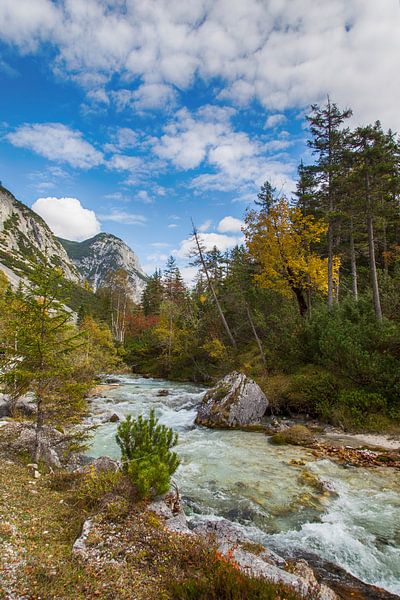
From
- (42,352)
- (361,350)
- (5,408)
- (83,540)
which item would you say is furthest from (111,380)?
(83,540)

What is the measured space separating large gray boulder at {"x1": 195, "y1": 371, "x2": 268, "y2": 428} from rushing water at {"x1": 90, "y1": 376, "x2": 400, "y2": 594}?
5.50 ft

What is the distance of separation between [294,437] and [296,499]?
4.88m

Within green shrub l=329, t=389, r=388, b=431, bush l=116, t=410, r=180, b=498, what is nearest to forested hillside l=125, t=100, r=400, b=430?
green shrub l=329, t=389, r=388, b=431

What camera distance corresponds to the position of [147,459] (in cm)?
636

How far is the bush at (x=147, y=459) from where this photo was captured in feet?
19.4

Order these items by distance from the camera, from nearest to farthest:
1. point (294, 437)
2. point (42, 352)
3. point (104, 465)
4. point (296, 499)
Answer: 1. point (104, 465)
2. point (296, 499)
3. point (42, 352)
4. point (294, 437)

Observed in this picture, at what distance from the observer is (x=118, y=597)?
3.62m

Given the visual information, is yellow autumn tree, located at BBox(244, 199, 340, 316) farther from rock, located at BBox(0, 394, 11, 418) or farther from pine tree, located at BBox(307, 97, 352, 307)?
rock, located at BBox(0, 394, 11, 418)

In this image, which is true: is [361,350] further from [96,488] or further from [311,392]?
[96,488]

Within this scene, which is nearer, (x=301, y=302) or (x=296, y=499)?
(x=296, y=499)

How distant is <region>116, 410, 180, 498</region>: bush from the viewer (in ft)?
19.4

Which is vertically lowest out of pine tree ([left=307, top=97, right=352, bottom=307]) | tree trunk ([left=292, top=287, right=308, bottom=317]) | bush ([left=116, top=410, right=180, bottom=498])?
bush ([left=116, top=410, right=180, bottom=498])

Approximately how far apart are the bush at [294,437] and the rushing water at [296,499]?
0.47 metres

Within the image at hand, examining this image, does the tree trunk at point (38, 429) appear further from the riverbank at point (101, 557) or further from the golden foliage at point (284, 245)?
the golden foliage at point (284, 245)
